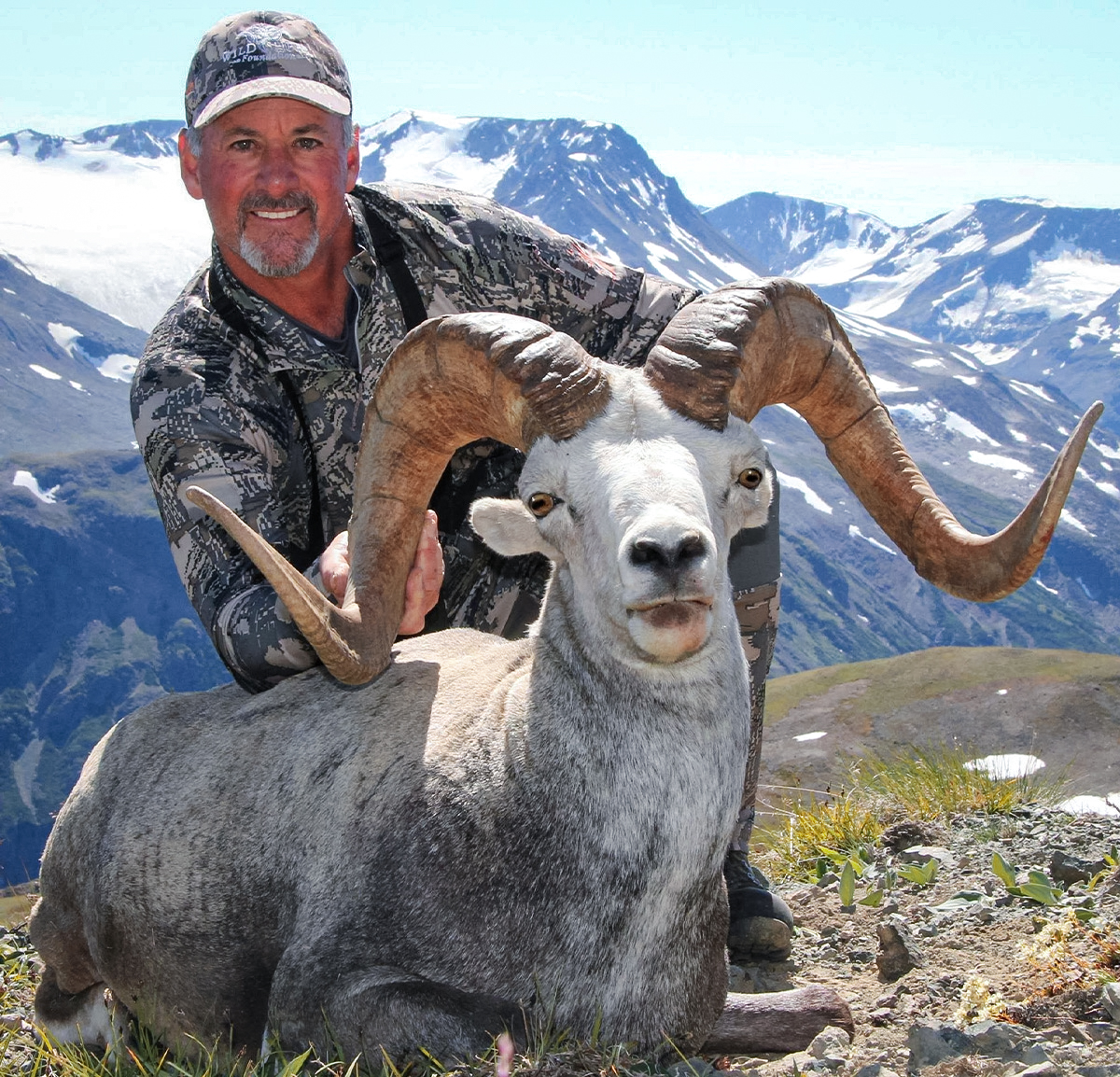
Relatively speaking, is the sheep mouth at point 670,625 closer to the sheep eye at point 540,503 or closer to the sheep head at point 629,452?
the sheep head at point 629,452

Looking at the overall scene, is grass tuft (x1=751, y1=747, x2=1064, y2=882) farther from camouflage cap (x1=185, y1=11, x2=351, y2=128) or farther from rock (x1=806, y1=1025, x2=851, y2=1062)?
camouflage cap (x1=185, y1=11, x2=351, y2=128)

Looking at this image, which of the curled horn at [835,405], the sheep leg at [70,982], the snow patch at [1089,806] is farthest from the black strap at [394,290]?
the snow patch at [1089,806]

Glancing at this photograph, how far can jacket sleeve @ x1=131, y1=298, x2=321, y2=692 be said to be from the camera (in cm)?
628

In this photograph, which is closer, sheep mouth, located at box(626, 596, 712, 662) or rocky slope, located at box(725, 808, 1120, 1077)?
sheep mouth, located at box(626, 596, 712, 662)

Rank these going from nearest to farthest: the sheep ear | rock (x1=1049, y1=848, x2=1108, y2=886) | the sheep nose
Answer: the sheep nose, the sheep ear, rock (x1=1049, y1=848, x2=1108, y2=886)

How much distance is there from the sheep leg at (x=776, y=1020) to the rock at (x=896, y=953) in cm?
64

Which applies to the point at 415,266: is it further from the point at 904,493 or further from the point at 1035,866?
the point at 1035,866

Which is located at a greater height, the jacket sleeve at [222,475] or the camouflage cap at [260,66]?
the camouflage cap at [260,66]

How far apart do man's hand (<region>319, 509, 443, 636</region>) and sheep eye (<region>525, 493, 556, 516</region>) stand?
0.97 metres

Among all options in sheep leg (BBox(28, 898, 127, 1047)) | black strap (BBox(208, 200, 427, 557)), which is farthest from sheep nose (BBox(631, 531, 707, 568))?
sheep leg (BBox(28, 898, 127, 1047))

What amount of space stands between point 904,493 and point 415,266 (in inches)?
135

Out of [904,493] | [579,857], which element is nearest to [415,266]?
[904,493]

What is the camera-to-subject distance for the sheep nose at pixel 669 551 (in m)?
4.67

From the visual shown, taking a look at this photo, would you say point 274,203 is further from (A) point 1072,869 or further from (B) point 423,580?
(A) point 1072,869
